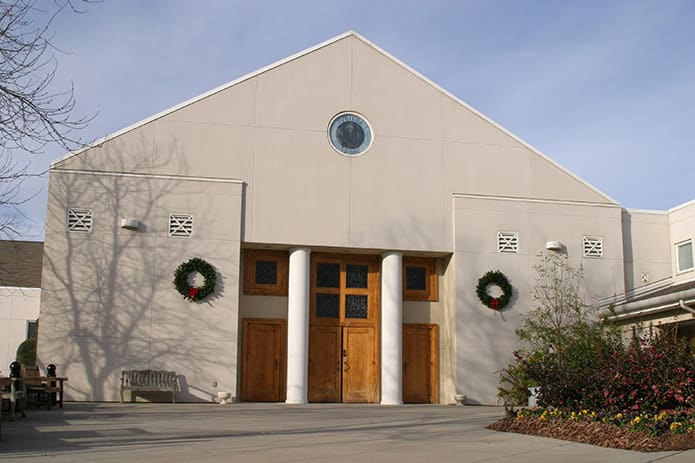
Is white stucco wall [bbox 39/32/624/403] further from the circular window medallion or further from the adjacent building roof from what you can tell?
the adjacent building roof

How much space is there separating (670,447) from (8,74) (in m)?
8.94

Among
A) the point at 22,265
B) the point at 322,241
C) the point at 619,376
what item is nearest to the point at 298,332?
the point at 322,241

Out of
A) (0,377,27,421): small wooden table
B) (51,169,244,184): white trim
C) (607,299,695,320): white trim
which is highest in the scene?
(51,169,244,184): white trim

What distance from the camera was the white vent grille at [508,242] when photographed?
886 inches

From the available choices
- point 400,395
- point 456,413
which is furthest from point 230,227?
point 456,413

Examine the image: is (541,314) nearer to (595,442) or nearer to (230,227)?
(230,227)

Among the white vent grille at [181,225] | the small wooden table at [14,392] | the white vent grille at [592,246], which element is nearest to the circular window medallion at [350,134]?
the white vent grille at [181,225]

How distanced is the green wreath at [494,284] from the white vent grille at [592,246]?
2.58 meters

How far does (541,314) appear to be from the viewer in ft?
71.1

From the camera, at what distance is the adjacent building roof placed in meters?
31.5

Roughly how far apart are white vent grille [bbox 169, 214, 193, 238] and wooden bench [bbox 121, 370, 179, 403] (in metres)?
3.43

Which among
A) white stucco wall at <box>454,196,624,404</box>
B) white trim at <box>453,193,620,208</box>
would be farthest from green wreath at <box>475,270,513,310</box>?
white trim at <box>453,193,620,208</box>

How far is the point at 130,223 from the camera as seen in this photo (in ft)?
66.9

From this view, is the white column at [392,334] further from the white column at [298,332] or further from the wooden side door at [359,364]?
the white column at [298,332]
